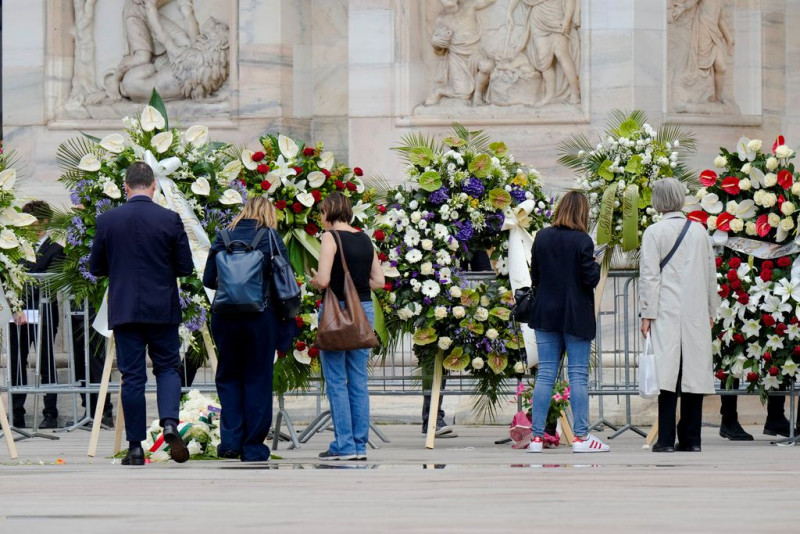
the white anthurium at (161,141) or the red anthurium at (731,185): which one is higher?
the white anthurium at (161,141)

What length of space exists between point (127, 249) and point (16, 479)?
1741 millimetres

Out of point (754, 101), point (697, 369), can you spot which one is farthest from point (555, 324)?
point (754, 101)

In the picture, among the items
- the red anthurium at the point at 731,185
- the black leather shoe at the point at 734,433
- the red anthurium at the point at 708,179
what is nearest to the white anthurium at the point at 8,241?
the red anthurium at the point at 708,179

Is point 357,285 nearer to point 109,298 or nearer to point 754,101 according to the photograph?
point 109,298

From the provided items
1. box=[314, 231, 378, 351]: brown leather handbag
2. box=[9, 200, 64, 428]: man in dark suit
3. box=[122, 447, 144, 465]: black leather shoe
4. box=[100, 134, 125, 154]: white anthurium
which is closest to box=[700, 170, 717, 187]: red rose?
box=[314, 231, 378, 351]: brown leather handbag

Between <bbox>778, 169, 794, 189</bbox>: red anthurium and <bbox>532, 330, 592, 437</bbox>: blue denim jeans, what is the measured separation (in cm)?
188

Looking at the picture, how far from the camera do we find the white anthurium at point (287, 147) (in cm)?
1220

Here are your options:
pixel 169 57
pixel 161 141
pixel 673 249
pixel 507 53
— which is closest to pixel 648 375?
pixel 673 249

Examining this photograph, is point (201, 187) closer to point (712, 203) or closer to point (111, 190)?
point (111, 190)

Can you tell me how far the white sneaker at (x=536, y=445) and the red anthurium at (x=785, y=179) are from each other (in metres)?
2.47

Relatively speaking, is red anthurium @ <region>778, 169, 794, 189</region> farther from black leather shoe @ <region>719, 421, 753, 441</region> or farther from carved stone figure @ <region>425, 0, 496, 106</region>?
carved stone figure @ <region>425, 0, 496, 106</region>

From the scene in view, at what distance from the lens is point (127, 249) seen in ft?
34.1

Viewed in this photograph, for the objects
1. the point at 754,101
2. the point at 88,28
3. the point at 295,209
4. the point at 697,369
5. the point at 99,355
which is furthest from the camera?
the point at 88,28

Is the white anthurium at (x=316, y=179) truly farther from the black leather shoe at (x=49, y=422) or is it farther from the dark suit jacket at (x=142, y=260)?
the black leather shoe at (x=49, y=422)
